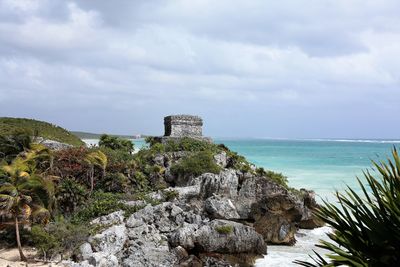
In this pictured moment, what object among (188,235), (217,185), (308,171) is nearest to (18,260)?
(188,235)

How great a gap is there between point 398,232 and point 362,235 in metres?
0.36

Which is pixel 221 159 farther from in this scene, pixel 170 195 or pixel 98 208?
pixel 98 208

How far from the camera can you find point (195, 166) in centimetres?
2412

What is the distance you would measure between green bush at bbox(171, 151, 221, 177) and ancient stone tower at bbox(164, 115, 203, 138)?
8.13 meters

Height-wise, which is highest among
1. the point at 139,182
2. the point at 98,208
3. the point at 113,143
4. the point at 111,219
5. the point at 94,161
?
the point at 113,143

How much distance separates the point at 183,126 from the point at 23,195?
19325mm

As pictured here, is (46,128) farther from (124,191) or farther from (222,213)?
(222,213)

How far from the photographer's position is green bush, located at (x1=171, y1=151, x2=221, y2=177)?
24.1 m

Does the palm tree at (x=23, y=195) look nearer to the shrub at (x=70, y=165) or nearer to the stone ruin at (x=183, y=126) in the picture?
the shrub at (x=70, y=165)

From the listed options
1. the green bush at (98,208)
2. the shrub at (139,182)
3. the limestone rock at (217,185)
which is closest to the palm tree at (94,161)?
the shrub at (139,182)

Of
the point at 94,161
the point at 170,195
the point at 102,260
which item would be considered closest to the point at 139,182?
the point at 170,195

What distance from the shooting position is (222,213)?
67.0ft

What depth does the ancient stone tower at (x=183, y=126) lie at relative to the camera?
33.1m

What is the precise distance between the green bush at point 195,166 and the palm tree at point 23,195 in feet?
30.4
